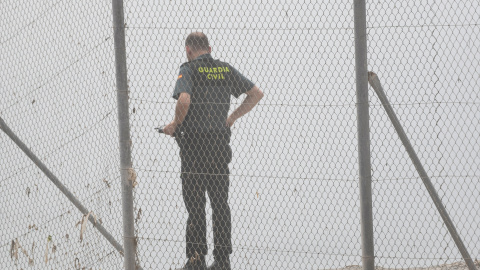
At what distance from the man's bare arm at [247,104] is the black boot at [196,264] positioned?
2.78 ft

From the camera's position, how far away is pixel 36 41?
446 centimetres

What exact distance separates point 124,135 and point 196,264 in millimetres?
909

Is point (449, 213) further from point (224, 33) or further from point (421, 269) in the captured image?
point (224, 33)

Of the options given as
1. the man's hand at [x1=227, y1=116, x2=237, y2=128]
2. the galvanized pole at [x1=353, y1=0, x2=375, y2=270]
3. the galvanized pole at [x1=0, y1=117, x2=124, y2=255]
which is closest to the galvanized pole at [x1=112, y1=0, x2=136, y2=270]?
the galvanized pole at [x1=0, y1=117, x2=124, y2=255]

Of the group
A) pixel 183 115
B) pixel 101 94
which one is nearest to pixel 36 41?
pixel 101 94

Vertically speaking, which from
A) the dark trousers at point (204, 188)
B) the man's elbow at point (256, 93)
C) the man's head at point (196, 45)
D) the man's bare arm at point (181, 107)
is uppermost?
the man's head at point (196, 45)

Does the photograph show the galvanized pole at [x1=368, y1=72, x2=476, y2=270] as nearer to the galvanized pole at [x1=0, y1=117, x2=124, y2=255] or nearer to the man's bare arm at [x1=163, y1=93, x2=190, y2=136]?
the man's bare arm at [x1=163, y1=93, x2=190, y2=136]

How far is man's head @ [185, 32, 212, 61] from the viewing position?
408 centimetres

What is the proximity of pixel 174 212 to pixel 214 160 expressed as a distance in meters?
0.41

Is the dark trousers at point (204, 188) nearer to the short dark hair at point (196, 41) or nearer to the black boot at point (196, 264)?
the black boot at point (196, 264)

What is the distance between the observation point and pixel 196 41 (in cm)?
409

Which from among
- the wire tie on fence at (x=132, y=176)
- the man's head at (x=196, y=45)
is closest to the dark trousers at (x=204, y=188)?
the wire tie on fence at (x=132, y=176)

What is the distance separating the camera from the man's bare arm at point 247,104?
4.05 metres

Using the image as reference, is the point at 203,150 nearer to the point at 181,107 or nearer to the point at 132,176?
the point at 181,107
